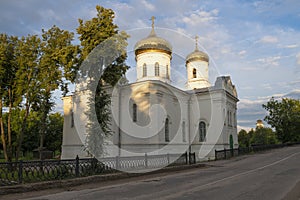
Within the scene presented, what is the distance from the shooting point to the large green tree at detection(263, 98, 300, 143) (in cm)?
5284

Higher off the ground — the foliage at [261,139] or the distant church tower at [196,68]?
the distant church tower at [196,68]

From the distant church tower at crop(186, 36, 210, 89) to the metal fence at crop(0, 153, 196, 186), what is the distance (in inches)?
688

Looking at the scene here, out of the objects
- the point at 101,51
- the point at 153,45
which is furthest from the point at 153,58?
the point at 101,51

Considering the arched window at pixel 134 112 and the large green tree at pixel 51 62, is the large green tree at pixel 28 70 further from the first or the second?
the arched window at pixel 134 112

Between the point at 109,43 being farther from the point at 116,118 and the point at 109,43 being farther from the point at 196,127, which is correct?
the point at 196,127

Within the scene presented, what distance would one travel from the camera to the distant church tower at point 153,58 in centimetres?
2539

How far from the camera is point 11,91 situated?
16594 mm

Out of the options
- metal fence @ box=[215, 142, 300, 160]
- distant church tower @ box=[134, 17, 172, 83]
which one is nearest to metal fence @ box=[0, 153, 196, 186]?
metal fence @ box=[215, 142, 300, 160]

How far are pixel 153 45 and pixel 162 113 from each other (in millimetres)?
7377

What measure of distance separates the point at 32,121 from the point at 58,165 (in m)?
30.9

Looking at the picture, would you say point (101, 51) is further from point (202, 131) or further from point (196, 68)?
point (196, 68)

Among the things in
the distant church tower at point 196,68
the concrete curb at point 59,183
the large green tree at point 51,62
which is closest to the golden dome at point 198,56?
the distant church tower at point 196,68

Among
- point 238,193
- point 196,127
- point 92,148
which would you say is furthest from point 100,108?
point 196,127

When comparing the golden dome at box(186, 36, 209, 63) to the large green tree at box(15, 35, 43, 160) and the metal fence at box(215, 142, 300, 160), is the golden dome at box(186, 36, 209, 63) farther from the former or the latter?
the large green tree at box(15, 35, 43, 160)
